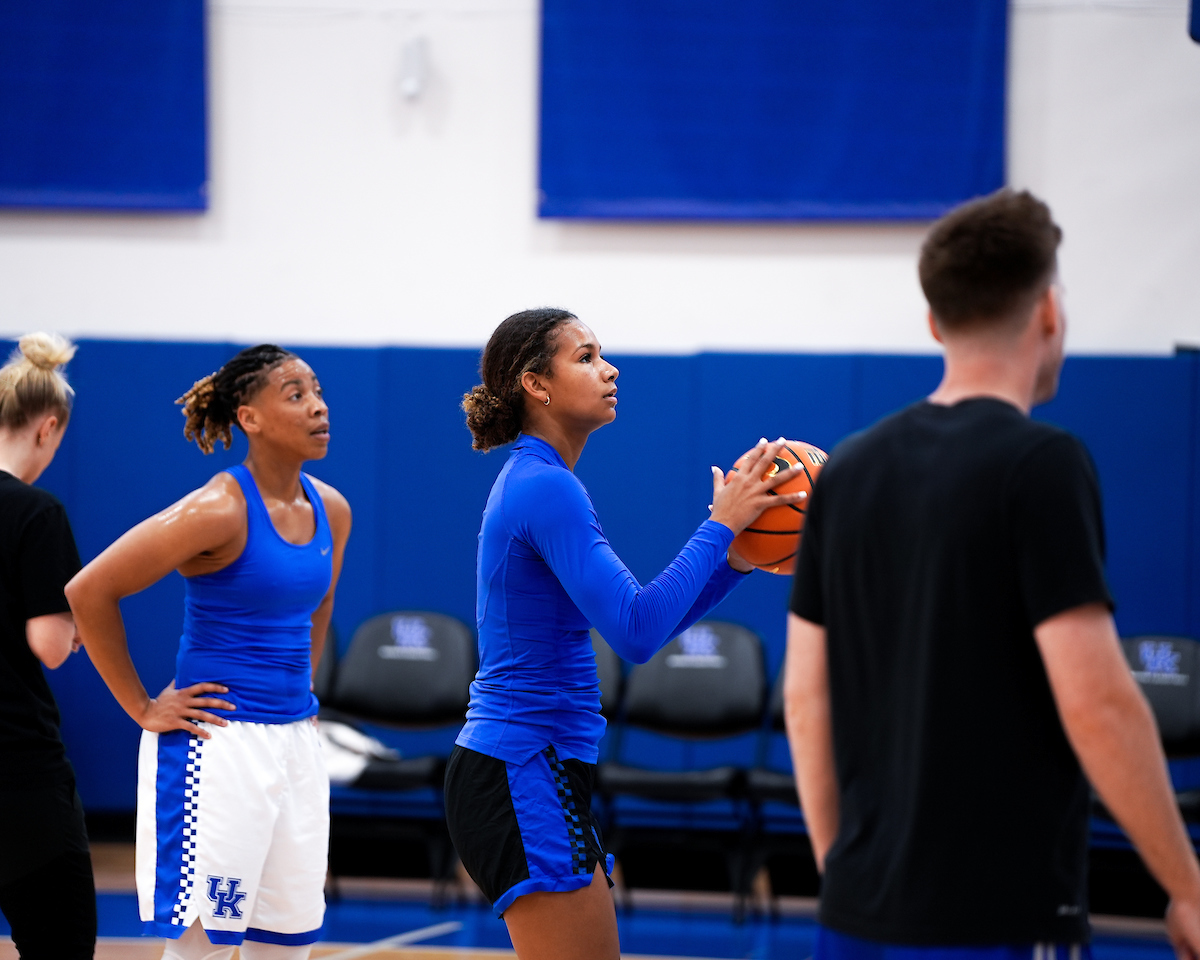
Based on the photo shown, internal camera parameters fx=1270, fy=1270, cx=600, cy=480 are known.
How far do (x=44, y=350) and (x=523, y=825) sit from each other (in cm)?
166

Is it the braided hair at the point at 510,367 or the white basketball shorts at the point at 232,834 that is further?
the white basketball shorts at the point at 232,834

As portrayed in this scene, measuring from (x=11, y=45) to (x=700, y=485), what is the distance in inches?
174

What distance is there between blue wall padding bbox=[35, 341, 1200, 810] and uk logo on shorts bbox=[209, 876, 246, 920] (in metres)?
3.58

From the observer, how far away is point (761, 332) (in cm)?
676

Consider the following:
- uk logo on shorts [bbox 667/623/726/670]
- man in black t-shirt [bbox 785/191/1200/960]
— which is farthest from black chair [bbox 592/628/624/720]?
man in black t-shirt [bbox 785/191/1200/960]

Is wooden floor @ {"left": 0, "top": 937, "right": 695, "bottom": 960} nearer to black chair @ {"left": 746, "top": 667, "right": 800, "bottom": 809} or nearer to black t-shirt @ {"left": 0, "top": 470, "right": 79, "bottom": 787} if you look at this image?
black chair @ {"left": 746, "top": 667, "right": 800, "bottom": 809}

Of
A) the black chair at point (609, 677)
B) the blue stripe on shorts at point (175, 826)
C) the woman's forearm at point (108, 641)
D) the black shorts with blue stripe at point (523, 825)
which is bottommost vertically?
the black chair at point (609, 677)

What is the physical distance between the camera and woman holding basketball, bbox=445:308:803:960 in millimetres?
2281

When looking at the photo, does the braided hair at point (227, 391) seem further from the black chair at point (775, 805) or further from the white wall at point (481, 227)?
the white wall at point (481, 227)

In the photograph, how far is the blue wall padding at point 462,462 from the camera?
6184mm

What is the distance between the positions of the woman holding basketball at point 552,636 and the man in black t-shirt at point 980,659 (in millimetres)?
721

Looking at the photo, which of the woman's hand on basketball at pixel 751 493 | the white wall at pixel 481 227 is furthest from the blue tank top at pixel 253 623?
Answer: the white wall at pixel 481 227

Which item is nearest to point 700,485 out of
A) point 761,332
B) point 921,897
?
point 761,332

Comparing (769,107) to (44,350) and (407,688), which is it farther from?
(44,350)
